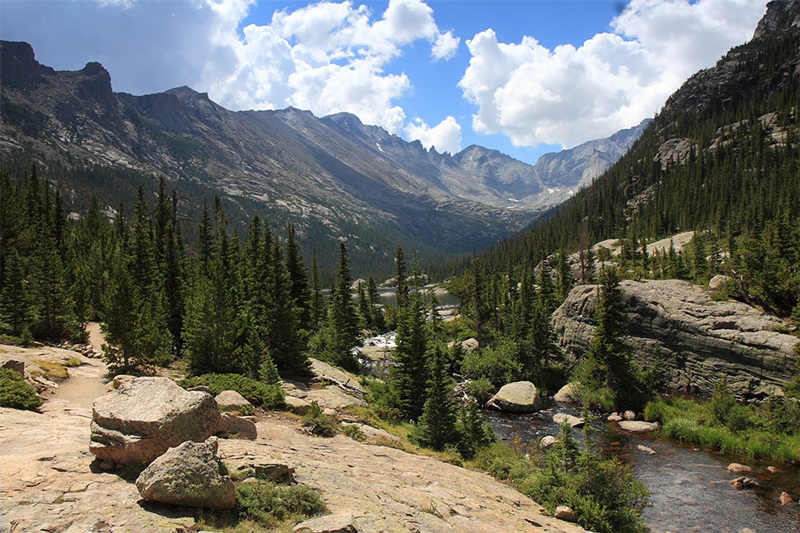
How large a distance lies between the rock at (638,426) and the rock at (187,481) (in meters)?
32.5

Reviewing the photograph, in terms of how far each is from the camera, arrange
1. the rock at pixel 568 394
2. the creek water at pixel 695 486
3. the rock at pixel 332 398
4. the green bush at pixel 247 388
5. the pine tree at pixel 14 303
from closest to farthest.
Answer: the creek water at pixel 695 486
the green bush at pixel 247 388
the rock at pixel 332 398
the pine tree at pixel 14 303
the rock at pixel 568 394

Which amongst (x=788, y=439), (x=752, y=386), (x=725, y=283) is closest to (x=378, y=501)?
(x=788, y=439)

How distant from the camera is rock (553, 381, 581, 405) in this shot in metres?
38.8

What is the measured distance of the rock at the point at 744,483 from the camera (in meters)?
21.5

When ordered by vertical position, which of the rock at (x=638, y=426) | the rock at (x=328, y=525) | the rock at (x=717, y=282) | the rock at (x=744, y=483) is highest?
the rock at (x=717, y=282)

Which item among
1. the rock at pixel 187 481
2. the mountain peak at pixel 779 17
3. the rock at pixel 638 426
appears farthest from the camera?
the mountain peak at pixel 779 17

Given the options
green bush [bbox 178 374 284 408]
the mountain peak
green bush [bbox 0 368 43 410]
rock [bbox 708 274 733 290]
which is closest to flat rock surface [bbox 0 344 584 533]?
green bush [bbox 0 368 43 410]

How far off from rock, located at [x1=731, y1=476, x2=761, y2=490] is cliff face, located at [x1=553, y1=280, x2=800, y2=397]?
1393 cm

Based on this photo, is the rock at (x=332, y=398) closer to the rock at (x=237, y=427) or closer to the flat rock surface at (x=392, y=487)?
the flat rock surface at (x=392, y=487)

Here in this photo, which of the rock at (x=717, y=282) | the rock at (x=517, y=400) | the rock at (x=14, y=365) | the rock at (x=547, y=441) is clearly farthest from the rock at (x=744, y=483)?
the rock at (x=14, y=365)

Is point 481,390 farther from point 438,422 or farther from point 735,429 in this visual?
point 735,429

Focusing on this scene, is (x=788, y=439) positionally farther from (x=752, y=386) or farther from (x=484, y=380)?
(x=484, y=380)

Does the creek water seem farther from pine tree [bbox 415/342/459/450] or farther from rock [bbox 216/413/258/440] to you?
rock [bbox 216/413/258/440]

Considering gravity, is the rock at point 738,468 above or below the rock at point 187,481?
below
